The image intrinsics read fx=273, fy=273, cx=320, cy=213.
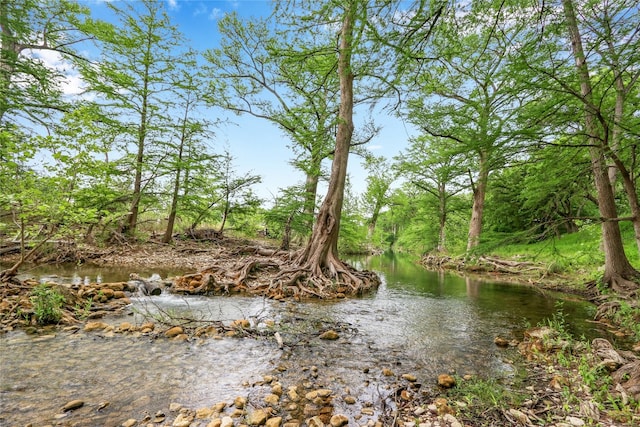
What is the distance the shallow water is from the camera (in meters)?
2.47

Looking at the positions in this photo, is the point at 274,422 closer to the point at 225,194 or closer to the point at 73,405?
the point at 73,405

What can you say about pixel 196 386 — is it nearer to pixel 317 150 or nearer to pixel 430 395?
pixel 430 395

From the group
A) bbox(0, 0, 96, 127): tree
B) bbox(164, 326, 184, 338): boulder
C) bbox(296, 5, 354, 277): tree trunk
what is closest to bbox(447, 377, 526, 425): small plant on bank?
bbox(164, 326, 184, 338): boulder

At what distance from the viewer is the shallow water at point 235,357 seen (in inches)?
97.4

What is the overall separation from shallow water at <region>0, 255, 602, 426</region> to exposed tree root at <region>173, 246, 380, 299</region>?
2.41ft

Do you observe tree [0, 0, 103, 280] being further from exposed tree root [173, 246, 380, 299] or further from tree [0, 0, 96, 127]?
exposed tree root [173, 246, 380, 299]

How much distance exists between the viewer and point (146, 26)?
12789 millimetres

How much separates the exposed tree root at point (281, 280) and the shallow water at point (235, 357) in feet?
2.41

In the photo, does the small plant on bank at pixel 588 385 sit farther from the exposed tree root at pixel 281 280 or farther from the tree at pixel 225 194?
the tree at pixel 225 194

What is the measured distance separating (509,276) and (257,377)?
12.6m

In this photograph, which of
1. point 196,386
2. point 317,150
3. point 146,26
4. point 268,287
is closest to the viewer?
point 196,386

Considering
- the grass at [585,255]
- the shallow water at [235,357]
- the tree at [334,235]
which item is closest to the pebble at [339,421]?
the shallow water at [235,357]

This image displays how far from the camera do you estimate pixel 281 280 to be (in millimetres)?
7496

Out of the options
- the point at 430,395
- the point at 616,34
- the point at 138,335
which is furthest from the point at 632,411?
the point at 138,335
